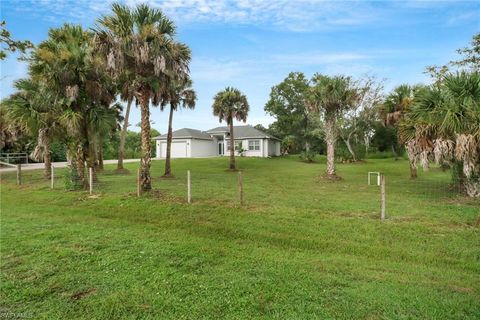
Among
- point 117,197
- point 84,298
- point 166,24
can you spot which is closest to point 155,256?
point 84,298

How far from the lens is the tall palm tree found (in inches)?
449

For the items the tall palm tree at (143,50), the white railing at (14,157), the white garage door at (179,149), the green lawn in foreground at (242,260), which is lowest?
the green lawn in foreground at (242,260)

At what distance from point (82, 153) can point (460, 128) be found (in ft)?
47.6

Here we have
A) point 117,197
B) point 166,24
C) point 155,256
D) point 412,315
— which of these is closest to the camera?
point 412,315

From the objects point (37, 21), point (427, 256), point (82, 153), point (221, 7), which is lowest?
point (427, 256)

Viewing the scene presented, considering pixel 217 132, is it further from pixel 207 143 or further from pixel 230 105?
pixel 230 105

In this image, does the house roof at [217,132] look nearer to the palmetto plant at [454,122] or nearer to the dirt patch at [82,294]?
Result: the palmetto plant at [454,122]

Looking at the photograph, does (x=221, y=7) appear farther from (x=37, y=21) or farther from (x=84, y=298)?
(x=84, y=298)

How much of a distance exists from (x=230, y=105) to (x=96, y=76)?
13.2m

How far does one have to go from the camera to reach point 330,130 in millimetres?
18594

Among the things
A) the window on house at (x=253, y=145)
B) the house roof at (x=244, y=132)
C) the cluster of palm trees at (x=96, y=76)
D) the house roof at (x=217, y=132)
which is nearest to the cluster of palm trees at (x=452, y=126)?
the cluster of palm trees at (x=96, y=76)

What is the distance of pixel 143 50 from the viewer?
1129cm

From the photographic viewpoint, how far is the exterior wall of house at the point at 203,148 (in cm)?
4063

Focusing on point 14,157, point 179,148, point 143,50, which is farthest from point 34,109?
point 179,148
